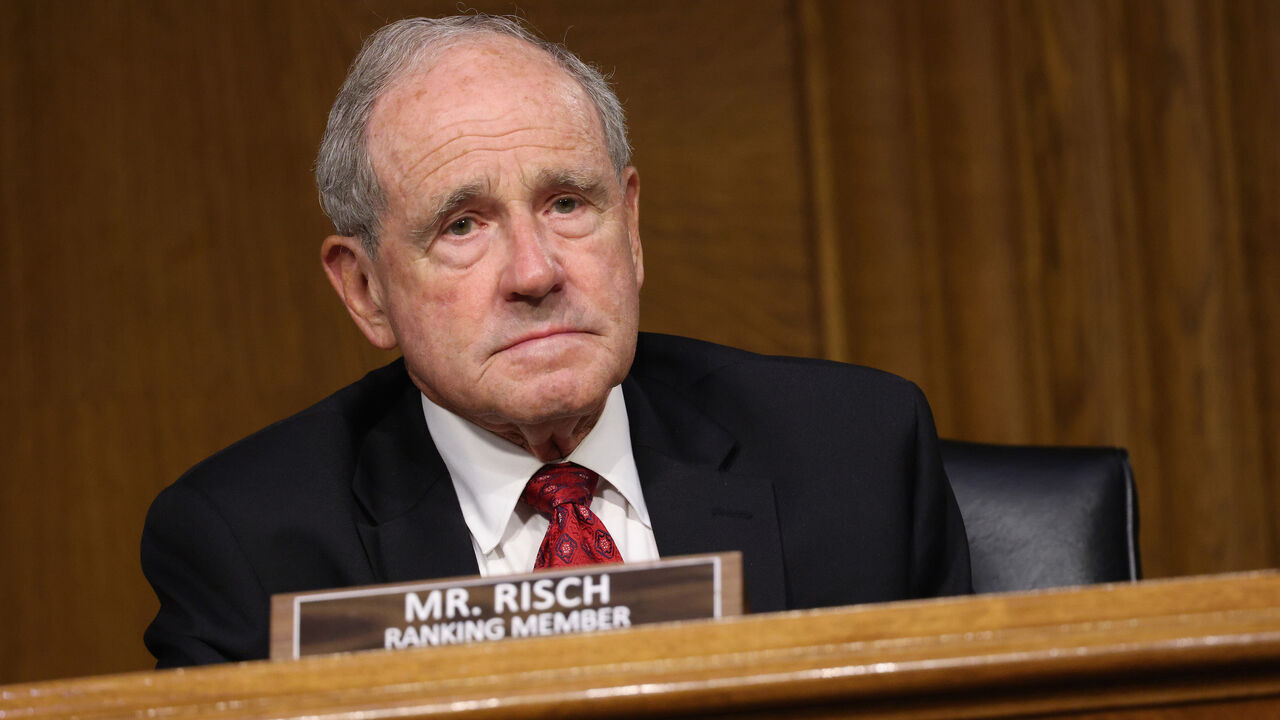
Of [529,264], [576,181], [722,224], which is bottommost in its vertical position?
[529,264]

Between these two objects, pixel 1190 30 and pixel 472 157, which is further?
pixel 1190 30

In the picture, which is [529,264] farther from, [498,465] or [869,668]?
[869,668]

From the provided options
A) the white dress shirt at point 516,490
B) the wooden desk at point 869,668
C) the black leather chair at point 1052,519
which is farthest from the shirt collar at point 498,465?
the wooden desk at point 869,668

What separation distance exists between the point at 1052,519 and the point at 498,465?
725mm

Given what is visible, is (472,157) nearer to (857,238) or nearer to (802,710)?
(802,710)

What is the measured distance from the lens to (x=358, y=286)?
5.13ft

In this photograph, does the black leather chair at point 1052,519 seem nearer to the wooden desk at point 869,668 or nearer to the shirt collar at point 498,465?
the shirt collar at point 498,465

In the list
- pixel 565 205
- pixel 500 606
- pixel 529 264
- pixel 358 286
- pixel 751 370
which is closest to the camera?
pixel 500 606

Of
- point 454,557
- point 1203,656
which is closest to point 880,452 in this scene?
point 454,557

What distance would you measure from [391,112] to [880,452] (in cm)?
74

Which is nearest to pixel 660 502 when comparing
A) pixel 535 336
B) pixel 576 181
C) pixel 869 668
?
pixel 535 336

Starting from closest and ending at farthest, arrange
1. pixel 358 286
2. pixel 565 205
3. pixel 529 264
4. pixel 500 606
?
pixel 500 606 < pixel 529 264 < pixel 565 205 < pixel 358 286

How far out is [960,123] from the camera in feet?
8.13

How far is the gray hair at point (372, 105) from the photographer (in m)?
1.45
